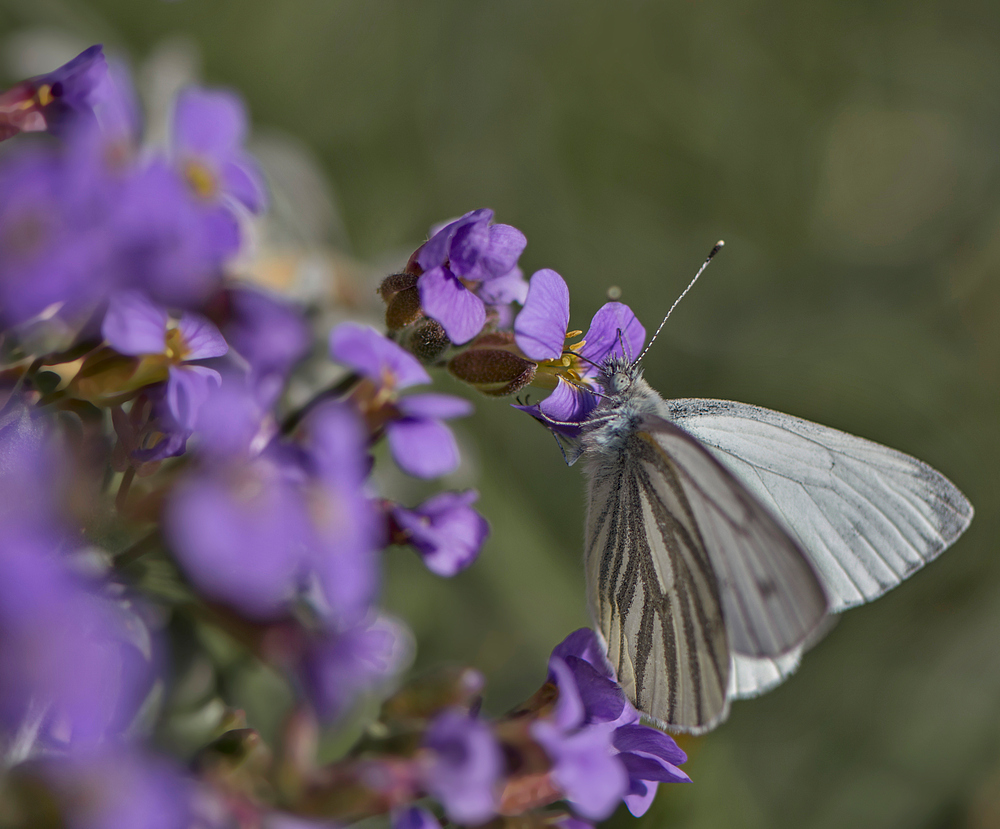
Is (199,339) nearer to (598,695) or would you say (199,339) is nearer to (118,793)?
(118,793)

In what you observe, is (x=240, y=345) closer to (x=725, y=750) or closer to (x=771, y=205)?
(x=725, y=750)

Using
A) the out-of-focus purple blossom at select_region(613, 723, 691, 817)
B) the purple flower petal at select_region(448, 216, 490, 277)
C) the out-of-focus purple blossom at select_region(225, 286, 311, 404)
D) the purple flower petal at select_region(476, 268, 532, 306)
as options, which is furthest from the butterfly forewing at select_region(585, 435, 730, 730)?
the out-of-focus purple blossom at select_region(225, 286, 311, 404)

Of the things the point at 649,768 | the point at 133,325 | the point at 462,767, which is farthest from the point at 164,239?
the point at 649,768

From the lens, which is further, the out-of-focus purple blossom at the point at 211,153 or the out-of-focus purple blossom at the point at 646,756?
the out-of-focus purple blossom at the point at 211,153

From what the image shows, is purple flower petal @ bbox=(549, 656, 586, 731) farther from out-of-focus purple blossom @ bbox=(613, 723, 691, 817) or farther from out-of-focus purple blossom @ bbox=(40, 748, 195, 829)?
out-of-focus purple blossom @ bbox=(40, 748, 195, 829)

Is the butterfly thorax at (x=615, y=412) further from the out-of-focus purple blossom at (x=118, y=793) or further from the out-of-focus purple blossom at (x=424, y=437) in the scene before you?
the out-of-focus purple blossom at (x=118, y=793)

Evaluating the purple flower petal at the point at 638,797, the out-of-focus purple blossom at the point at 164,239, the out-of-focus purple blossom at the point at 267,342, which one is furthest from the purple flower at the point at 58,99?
the purple flower petal at the point at 638,797

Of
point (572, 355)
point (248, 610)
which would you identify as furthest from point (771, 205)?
point (248, 610)

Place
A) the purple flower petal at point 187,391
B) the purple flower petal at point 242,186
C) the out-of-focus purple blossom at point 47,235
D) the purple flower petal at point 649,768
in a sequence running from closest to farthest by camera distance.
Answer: the out-of-focus purple blossom at point 47,235, the purple flower petal at point 187,391, the purple flower petal at point 649,768, the purple flower petal at point 242,186
